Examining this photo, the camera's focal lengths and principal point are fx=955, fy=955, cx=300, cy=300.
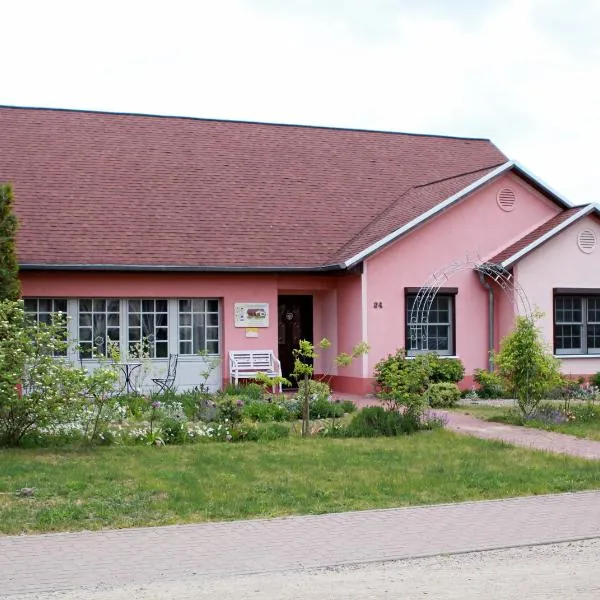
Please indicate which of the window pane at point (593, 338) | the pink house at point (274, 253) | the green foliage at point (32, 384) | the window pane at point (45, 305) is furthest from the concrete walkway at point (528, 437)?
the window pane at point (45, 305)

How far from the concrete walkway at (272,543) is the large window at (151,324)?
1250 cm

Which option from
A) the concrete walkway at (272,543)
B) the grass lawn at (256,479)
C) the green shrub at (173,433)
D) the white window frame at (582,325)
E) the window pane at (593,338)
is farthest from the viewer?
the window pane at (593,338)

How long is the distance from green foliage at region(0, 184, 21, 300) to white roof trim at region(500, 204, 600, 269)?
10789 mm

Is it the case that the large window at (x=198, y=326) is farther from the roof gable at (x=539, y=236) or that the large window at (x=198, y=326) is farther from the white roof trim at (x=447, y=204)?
the roof gable at (x=539, y=236)

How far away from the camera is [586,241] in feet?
74.4

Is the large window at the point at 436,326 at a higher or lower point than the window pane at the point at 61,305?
lower

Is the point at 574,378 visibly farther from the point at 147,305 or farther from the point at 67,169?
the point at 67,169

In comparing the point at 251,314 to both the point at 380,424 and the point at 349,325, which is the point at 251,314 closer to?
the point at 349,325

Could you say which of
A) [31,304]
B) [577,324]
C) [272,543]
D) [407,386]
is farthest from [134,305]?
[272,543]

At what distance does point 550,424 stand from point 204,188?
442 inches

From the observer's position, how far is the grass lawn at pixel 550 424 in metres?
15.1

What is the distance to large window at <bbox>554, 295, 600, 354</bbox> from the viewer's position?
2277cm

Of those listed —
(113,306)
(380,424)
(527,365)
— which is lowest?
(380,424)

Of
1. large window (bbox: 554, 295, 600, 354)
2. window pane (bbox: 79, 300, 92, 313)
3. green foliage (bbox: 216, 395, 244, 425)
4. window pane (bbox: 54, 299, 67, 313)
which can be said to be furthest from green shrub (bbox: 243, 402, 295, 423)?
large window (bbox: 554, 295, 600, 354)
